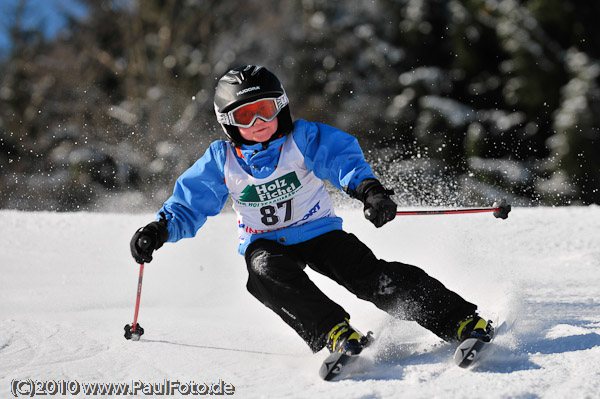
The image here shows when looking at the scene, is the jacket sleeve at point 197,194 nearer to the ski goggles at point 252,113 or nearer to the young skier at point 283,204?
the young skier at point 283,204

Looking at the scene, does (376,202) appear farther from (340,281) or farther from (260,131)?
(260,131)

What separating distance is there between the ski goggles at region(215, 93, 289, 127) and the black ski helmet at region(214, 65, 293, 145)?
0.06ft

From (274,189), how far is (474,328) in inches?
40.2

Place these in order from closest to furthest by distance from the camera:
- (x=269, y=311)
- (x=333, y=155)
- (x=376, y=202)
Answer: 1. (x=376, y=202)
2. (x=333, y=155)
3. (x=269, y=311)

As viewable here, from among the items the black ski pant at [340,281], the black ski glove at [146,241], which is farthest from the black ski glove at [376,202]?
the black ski glove at [146,241]

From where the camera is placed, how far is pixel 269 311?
361cm

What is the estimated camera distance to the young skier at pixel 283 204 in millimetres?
2568

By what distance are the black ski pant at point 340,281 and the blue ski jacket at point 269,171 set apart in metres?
0.09

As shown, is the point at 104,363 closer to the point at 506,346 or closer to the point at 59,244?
the point at 506,346

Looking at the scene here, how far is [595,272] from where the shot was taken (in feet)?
12.6

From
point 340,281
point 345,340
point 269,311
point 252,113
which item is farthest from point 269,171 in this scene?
point 269,311

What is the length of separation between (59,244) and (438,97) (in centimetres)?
1279

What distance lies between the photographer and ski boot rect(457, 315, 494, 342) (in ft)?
7.72

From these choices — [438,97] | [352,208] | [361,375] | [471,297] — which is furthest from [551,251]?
[438,97]
